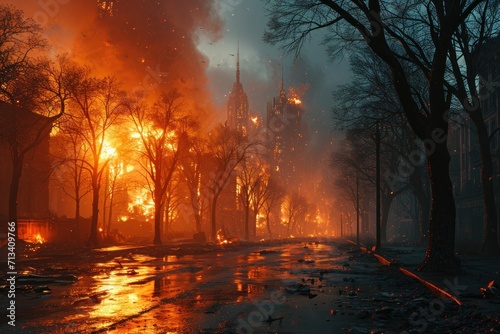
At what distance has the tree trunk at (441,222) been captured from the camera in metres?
16.1

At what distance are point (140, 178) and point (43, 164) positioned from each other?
39980 millimetres

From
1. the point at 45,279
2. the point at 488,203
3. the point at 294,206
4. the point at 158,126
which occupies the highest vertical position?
the point at 158,126

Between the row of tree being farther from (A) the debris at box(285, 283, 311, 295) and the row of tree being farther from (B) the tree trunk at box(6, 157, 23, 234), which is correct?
(A) the debris at box(285, 283, 311, 295)

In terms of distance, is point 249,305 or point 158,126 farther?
point 158,126

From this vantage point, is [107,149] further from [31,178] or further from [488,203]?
[488,203]

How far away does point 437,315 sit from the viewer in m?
8.67

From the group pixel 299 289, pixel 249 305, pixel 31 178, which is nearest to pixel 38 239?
pixel 31 178

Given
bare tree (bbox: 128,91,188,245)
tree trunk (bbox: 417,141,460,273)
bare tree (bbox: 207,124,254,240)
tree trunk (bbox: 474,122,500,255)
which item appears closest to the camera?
tree trunk (bbox: 417,141,460,273)

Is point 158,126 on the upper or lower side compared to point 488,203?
upper

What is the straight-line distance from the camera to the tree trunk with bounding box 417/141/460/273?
52.7 ft

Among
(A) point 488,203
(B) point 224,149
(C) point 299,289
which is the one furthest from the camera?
(B) point 224,149

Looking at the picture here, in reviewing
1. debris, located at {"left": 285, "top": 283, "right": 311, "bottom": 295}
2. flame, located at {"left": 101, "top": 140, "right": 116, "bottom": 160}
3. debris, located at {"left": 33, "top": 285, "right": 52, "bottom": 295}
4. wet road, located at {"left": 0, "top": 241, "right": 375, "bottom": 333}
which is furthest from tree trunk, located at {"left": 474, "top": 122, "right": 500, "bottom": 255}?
flame, located at {"left": 101, "top": 140, "right": 116, "bottom": 160}

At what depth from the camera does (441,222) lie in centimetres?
1639

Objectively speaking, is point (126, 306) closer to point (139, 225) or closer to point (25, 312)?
point (25, 312)
